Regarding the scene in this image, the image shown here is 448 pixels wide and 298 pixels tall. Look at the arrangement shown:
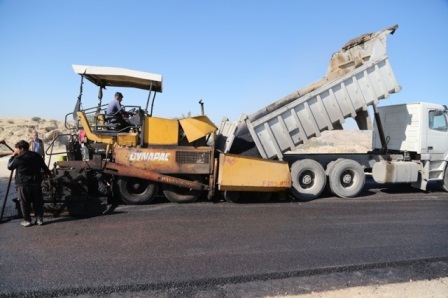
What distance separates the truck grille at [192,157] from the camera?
719 cm

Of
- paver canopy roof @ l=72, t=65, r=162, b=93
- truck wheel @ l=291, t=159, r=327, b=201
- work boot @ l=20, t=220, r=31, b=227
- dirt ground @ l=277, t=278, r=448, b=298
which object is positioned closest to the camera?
dirt ground @ l=277, t=278, r=448, b=298

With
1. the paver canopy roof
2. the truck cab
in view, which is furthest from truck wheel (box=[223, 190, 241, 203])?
the truck cab

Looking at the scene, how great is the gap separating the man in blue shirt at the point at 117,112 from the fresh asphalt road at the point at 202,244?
70.5 inches

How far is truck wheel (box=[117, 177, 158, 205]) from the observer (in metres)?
7.10

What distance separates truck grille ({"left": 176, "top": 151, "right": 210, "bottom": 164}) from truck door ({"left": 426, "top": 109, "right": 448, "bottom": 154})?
5.84 m

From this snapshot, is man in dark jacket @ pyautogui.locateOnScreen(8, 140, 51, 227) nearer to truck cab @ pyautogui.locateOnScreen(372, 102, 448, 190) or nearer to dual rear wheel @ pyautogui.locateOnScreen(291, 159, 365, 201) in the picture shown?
dual rear wheel @ pyautogui.locateOnScreen(291, 159, 365, 201)

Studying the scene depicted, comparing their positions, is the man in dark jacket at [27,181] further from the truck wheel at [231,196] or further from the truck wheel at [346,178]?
the truck wheel at [346,178]

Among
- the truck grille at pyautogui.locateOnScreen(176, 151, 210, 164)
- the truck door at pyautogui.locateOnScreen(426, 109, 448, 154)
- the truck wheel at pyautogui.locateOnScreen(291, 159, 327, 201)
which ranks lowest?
the truck wheel at pyautogui.locateOnScreen(291, 159, 327, 201)

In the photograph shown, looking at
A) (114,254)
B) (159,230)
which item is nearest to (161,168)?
(159,230)

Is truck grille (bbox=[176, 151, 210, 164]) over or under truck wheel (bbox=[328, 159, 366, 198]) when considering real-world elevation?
over

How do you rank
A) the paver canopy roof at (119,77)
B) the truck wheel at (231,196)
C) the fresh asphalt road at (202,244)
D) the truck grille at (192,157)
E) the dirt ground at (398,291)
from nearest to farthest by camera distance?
the dirt ground at (398,291) → the fresh asphalt road at (202,244) → the paver canopy roof at (119,77) → the truck grille at (192,157) → the truck wheel at (231,196)

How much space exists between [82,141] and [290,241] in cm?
467

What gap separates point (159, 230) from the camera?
5.41 m

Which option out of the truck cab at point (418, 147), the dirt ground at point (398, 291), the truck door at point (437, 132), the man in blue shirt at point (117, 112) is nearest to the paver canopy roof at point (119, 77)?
the man in blue shirt at point (117, 112)
